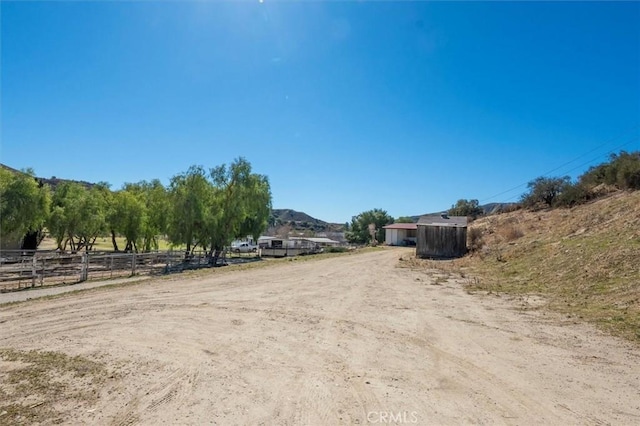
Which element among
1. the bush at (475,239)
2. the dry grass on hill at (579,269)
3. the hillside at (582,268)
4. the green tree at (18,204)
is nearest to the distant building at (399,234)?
the bush at (475,239)

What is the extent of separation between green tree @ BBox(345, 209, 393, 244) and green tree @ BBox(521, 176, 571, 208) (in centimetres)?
3826

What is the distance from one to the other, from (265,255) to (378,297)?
109ft

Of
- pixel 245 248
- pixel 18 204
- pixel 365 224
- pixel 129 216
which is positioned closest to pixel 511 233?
pixel 129 216

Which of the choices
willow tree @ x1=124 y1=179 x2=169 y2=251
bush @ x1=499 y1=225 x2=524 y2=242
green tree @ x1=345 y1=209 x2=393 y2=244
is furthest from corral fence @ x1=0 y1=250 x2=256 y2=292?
green tree @ x1=345 y1=209 x2=393 y2=244

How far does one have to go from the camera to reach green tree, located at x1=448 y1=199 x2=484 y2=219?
51938 mm

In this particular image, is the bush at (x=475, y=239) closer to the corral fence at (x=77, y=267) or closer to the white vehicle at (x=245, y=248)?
the corral fence at (x=77, y=267)

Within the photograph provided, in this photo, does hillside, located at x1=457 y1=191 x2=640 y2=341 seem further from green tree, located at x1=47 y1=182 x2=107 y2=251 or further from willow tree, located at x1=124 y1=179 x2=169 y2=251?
green tree, located at x1=47 y1=182 x2=107 y2=251

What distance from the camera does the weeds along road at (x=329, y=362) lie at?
151 inches

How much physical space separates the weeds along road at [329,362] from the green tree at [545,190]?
82.5 ft

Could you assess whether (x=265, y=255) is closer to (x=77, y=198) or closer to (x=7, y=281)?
(x=77, y=198)

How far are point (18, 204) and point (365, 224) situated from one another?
58.8 meters

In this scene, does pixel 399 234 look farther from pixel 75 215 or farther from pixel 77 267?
pixel 77 267

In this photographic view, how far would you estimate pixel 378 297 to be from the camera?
430 inches

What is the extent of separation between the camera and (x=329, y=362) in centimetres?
529
